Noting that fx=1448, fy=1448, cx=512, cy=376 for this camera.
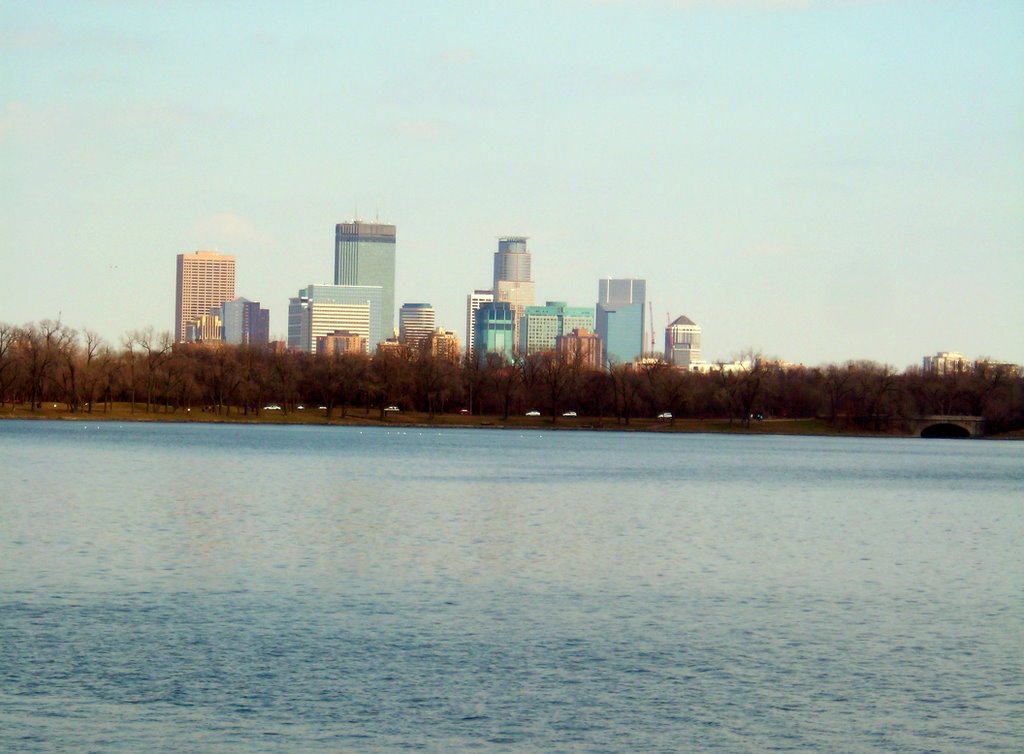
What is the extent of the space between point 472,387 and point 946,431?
56.3m

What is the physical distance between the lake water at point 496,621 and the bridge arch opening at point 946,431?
A: 358 feet

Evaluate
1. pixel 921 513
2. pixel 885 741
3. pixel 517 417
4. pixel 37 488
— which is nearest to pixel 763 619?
pixel 885 741

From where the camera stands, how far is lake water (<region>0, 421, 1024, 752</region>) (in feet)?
64.6

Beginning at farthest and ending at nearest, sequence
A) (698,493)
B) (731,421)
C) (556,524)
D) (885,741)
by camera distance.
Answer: (731,421), (698,493), (556,524), (885,741)

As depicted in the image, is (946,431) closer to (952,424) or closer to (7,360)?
(952,424)

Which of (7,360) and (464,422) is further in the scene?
(464,422)

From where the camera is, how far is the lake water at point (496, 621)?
775 inches

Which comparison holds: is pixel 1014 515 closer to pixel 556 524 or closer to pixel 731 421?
pixel 556 524

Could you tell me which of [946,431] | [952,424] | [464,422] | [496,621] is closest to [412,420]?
[464,422]

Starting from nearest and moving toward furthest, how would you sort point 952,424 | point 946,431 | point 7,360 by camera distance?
1. point 7,360
2. point 952,424
3. point 946,431

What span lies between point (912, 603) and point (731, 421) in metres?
135

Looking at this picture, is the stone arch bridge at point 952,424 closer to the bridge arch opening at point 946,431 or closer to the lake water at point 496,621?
the bridge arch opening at point 946,431

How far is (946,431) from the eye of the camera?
560 feet

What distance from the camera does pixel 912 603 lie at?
31344mm
